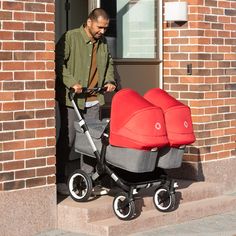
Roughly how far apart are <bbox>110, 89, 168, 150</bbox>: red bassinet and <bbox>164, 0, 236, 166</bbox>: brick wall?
2.27 m

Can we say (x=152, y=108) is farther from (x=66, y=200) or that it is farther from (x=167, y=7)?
(x=167, y=7)

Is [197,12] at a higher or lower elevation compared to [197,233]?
higher

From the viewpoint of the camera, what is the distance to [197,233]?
8.63m

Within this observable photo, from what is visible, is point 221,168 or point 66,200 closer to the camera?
point 66,200

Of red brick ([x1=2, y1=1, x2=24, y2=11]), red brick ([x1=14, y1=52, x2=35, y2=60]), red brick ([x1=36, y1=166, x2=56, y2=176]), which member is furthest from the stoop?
red brick ([x1=2, y1=1, x2=24, y2=11])

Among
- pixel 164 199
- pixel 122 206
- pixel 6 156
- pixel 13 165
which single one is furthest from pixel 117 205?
pixel 6 156

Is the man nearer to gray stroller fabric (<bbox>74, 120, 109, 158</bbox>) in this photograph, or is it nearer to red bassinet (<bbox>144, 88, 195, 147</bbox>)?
gray stroller fabric (<bbox>74, 120, 109, 158</bbox>)

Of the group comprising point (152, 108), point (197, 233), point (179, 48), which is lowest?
point (197, 233)

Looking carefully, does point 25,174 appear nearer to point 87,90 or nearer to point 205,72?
point 87,90

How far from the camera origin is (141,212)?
8859 millimetres

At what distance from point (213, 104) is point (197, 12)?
45.0 inches

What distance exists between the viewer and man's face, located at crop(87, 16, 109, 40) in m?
8.85

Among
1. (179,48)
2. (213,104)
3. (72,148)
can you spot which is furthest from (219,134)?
(72,148)

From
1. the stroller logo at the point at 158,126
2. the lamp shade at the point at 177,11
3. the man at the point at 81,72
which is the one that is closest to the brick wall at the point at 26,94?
A: the man at the point at 81,72
